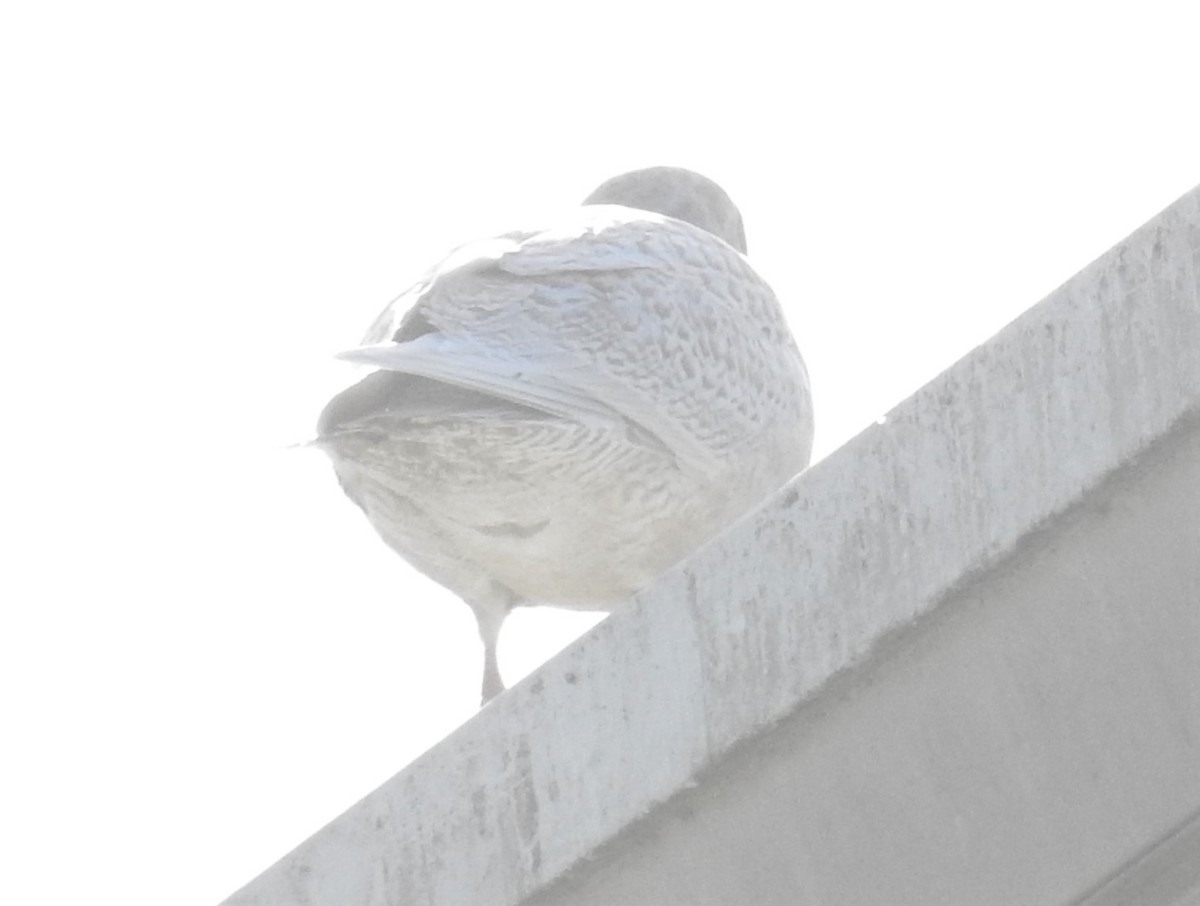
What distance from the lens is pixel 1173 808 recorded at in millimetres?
3453

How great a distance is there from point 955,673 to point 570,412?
1.75 meters

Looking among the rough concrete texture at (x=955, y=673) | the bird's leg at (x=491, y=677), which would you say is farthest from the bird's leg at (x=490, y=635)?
the rough concrete texture at (x=955, y=673)

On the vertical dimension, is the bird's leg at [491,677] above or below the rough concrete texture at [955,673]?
below

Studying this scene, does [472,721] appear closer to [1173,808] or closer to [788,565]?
[788,565]

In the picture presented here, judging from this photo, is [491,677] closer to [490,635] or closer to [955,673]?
[490,635]

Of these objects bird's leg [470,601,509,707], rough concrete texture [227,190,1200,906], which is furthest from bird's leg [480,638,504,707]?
rough concrete texture [227,190,1200,906]

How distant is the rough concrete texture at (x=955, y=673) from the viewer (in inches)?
138

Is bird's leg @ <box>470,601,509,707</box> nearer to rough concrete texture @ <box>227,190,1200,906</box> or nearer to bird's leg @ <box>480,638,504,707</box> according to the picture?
bird's leg @ <box>480,638,504,707</box>

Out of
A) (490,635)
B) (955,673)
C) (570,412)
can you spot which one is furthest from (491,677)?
(955,673)

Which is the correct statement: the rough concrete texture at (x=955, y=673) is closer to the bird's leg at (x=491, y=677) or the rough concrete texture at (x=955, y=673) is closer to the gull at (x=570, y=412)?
the gull at (x=570, y=412)

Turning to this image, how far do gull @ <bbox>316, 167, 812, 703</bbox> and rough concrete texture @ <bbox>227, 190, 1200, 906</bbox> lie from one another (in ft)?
4.46

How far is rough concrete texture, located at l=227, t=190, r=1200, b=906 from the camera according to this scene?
3506 mm

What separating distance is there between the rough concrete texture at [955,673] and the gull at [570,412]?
4.46 ft

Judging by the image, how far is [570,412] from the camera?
5148 millimetres
